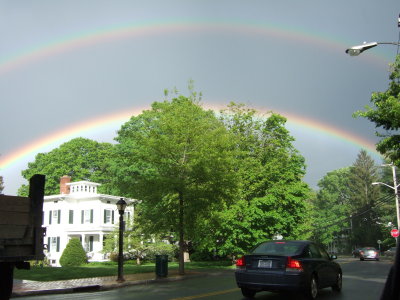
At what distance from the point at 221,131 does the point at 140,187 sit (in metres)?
5.76

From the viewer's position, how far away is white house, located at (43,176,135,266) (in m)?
46.1

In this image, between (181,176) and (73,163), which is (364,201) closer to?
(73,163)

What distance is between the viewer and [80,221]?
4684cm

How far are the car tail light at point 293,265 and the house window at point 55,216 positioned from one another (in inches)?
1666

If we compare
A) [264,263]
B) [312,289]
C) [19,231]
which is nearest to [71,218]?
[264,263]

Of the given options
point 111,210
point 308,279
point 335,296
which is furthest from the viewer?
point 111,210

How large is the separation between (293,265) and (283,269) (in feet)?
0.89

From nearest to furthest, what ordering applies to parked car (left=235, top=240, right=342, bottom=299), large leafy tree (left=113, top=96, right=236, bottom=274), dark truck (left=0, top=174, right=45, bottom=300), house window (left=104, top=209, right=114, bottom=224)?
1. dark truck (left=0, top=174, right=45, bottom=300)
2. parked car (left=235, top=240, right=342, bottom=299)
3. large leafy tree (left=113, top=96, right=236, bottom=274)
4. house window (left=104, top=209, right=114, bottom=224)

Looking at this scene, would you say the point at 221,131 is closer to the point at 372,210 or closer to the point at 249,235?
the point at 249,235

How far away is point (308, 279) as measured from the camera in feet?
33.8

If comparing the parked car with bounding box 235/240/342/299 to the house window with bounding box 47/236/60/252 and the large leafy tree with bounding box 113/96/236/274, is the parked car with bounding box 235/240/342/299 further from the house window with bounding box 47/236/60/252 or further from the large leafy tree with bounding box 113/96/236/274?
the house window with bounding box 47/236/60/252

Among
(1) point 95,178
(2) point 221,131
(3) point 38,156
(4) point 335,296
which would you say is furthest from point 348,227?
(4) point 335,296

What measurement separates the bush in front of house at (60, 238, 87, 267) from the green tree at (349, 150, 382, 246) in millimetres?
55574

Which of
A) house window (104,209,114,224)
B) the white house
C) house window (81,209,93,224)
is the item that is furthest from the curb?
house window (104,209,114,224)
